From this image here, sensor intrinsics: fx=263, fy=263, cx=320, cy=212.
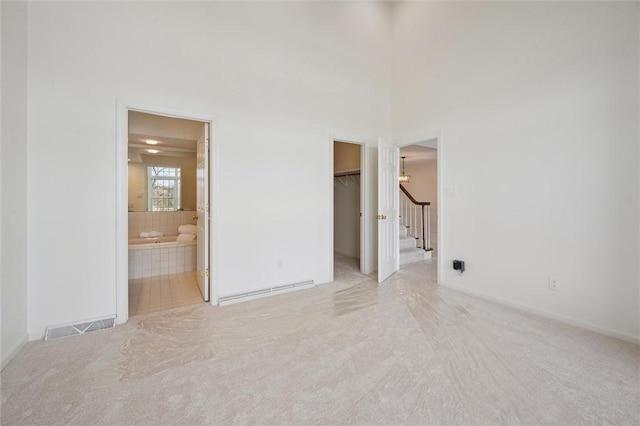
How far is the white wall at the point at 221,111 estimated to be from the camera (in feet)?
7.25

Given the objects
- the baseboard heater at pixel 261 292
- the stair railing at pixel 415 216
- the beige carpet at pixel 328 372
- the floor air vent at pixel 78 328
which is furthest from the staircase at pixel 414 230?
the floor air vent at pixel 78 328

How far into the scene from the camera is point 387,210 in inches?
155

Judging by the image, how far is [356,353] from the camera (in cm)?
193

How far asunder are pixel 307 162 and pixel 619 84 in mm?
2977

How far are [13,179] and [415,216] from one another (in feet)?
18.6

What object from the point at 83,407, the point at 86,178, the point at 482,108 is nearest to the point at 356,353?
the point at 83,407

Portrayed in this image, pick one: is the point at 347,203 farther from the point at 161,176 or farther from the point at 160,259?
the point at 161,176

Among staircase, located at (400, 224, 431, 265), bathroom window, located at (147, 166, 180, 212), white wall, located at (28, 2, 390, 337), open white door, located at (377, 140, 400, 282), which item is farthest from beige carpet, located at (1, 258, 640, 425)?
bathroom window, located at (147, 166, 180, 212)

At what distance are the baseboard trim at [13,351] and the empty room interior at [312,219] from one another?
2cm

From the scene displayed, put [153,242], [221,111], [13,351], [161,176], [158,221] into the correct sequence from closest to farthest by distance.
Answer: [13,351] → [221,111] → [153,242] → [158,221] → [161,176]

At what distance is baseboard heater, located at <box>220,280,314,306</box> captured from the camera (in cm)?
291

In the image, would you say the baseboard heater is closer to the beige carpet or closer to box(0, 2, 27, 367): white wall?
the beige carpet

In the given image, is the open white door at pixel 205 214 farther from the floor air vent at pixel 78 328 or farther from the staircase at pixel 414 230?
the staircase at pixel 414 230

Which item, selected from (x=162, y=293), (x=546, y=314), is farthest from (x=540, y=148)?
(x=162, y=293)
